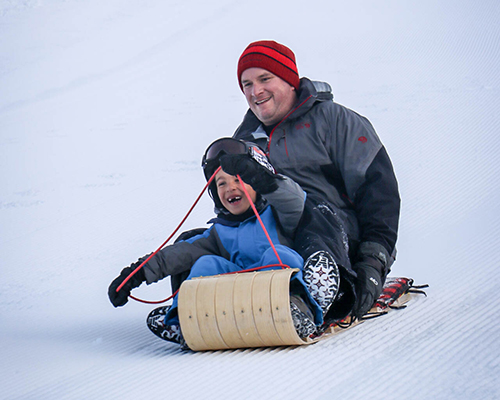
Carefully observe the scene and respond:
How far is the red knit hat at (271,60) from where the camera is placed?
2.14 metres

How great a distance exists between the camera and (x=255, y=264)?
1.80 m

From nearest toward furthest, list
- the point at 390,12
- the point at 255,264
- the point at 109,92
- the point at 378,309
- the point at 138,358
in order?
the point at 138,358 < the point at 255,264 < the point at 378,309 < the point at 109,92 < the point at 390,12

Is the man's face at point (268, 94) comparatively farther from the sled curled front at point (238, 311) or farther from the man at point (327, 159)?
the sled curled front at point (238, 311)

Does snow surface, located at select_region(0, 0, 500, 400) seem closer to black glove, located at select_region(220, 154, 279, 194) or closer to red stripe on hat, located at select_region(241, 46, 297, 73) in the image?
black glove, located at select_region(220, 154, 279, 194)

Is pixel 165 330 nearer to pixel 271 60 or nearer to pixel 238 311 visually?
pixel 238 311

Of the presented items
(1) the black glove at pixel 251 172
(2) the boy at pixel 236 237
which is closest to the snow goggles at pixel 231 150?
(2) the boy at pixel 236 237

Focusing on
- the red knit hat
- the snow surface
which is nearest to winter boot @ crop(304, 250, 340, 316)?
the snow surface

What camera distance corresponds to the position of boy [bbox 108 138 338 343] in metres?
1.62

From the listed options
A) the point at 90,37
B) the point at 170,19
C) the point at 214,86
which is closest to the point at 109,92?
the point at 214,86

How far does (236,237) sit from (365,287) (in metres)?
0.47

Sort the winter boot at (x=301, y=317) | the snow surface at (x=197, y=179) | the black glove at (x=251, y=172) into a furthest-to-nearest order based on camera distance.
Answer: the black glove at (x=251, y=172) < the winter boot at (x=301, y=317) < the snow surface at (x=197, y=179)

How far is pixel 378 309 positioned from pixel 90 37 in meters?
11.0

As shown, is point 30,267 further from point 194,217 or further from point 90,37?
point 90,37

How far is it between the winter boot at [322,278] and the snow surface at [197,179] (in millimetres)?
123
